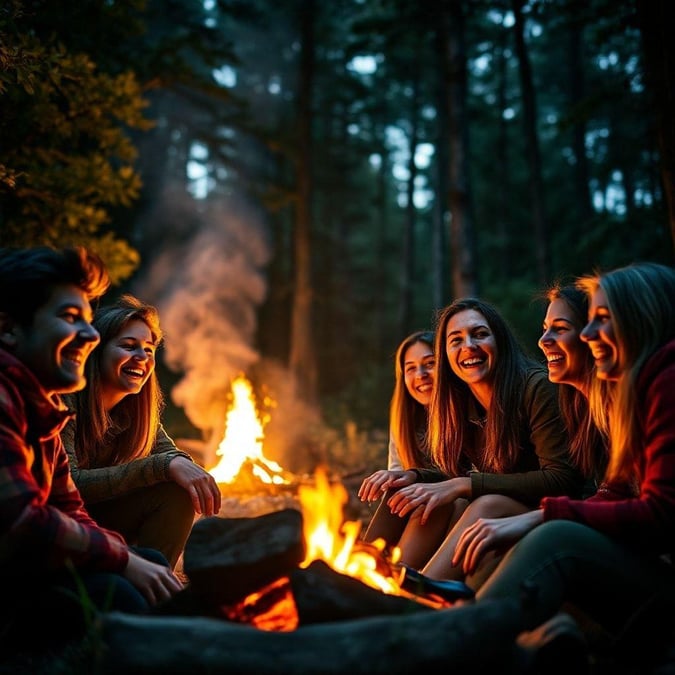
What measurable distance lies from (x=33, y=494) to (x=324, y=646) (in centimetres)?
119

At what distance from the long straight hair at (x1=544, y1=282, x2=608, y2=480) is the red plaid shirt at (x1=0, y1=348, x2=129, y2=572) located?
2397 millimetres

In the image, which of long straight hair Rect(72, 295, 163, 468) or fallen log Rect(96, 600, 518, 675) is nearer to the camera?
fallen log Rect(96, 600, 518, 675)

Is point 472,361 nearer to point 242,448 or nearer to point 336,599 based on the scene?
point 336,599

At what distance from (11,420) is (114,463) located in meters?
1.59

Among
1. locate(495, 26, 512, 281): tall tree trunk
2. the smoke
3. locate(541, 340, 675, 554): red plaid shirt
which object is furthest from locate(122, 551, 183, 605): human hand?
locate(495, 26, 512, 281): tall tree trunk

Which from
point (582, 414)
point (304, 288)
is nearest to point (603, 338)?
point (582, 414)

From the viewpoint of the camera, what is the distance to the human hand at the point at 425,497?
10.7ft

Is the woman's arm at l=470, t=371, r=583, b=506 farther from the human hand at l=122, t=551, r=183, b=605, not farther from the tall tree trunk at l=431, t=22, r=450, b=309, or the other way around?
the tall tree trunk at l=431, t=22, r=450, b=309

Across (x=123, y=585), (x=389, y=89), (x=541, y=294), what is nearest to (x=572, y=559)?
(x=123, y=585)

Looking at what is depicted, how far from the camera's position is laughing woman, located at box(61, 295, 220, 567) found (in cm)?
331

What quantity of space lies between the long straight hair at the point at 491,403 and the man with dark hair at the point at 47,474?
1.98 meters

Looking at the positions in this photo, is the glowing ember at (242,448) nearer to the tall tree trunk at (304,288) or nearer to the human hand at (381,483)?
the human hand at (381,483)

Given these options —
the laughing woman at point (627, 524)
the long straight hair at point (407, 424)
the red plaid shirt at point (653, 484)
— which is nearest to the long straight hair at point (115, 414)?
the long straight hair at point (407, 424)

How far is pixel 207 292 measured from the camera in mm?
17047
